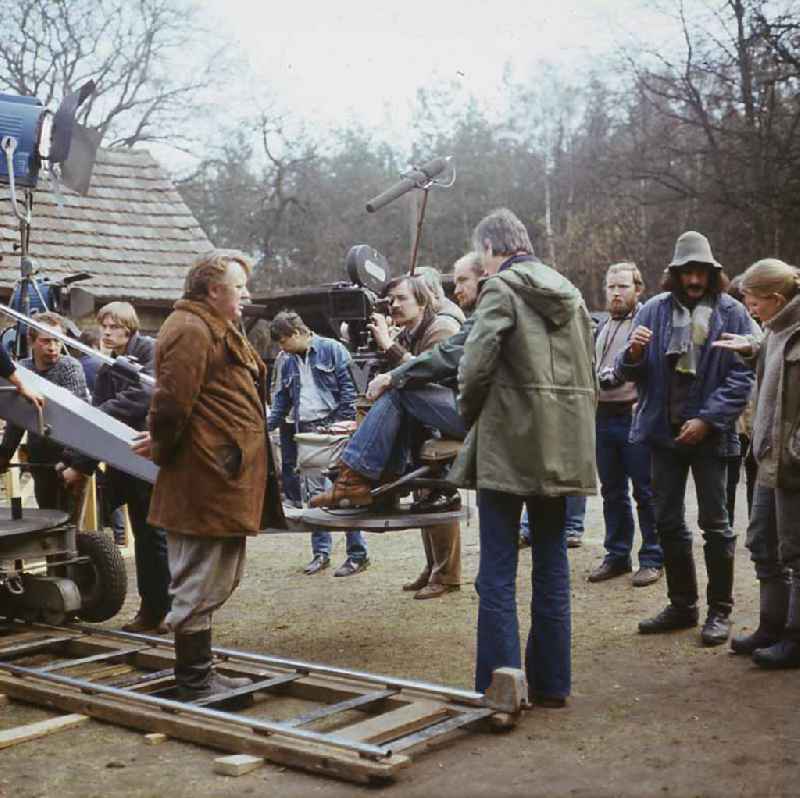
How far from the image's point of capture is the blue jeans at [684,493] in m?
5.56

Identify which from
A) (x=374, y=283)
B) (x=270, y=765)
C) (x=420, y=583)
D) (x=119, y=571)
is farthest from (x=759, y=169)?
(x=270, y=765)

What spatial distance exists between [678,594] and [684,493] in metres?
0.56

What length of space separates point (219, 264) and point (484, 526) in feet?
4.90

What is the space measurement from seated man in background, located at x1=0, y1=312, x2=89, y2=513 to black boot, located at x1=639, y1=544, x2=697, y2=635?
12.3ft

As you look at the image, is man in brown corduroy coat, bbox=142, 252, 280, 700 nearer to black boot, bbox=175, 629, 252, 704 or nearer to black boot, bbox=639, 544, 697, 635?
black boot, bbox=175, 629, 252, 704

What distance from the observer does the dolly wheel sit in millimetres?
6410

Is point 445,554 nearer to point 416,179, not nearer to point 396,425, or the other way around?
point 396,425

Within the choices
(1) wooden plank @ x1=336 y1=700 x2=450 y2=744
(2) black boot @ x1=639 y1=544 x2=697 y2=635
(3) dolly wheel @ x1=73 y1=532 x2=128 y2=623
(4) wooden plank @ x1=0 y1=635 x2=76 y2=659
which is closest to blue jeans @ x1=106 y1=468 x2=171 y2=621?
(3) dolly wheel @ x1=73 y1=532 x2=128 y2=623

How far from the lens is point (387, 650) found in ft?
18.8

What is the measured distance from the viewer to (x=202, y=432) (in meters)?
4.44

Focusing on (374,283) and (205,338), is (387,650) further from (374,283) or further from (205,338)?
(374,283)

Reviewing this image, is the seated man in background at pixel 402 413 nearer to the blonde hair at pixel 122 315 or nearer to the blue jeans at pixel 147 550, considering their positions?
the blue jeans at pixel 147 550

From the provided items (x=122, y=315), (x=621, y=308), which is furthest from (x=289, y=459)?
(x=621, y=308)

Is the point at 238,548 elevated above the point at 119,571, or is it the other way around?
the point at 238,548
